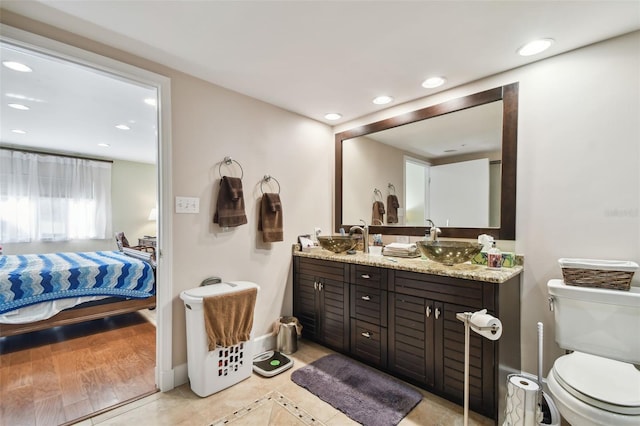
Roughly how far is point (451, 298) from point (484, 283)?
0.23m

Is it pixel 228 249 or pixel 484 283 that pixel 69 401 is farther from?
pixel 484 283

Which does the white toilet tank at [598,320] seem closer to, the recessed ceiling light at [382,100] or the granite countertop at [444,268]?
the granite countertop at [444,268]

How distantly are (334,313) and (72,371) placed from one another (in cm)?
220

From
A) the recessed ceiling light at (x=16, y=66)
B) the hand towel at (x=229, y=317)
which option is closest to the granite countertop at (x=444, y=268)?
the hand towel at (x=229, y=317)

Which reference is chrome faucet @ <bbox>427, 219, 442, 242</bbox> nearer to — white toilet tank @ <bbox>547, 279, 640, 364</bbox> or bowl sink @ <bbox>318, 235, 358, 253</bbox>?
bowl sink @ <bbox>318, 235, 358, 253</bbox>

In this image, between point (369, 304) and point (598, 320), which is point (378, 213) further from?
point (598, 320)

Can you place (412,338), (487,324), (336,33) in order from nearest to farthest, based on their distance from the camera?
1. (487,324)
2. (336,33)
3. (412,338)

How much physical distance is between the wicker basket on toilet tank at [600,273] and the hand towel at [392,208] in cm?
135

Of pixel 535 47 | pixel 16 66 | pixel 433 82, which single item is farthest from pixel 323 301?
pixel 16 66

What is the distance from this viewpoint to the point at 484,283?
1675 mm

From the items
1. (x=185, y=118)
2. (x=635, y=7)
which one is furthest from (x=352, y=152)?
(x=635, y=7)

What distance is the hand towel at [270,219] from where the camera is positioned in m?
2.58

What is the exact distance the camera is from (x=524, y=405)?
4.43 feet

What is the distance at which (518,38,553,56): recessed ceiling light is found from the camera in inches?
68.1
